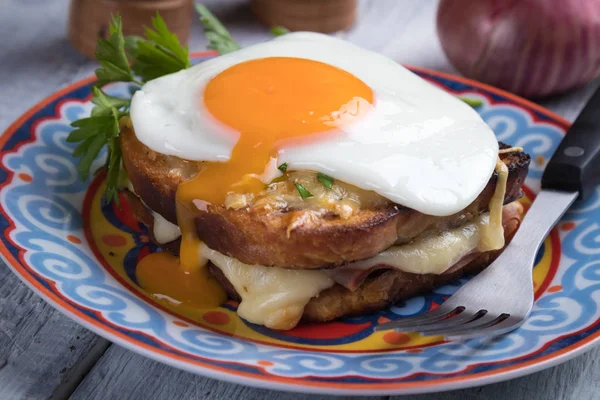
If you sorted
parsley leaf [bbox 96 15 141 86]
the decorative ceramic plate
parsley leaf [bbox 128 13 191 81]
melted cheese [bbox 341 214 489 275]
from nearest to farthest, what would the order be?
the decorative ceramic plate
melted cheese [bbox 341 214 489 275]
parsley leaf [bbox 96 15 141 86]
parsley leaf [bbox 128 13 191 81]

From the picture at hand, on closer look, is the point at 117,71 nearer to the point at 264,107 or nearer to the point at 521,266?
the point at 264,107

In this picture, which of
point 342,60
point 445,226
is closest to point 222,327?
point 445,226

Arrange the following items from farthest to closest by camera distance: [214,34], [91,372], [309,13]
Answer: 1. [309,13]
2. [214,34]
3. [91,372]

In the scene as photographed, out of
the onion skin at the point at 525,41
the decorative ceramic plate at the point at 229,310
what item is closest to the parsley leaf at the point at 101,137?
the decorative ceramic plate at the point at 229,310

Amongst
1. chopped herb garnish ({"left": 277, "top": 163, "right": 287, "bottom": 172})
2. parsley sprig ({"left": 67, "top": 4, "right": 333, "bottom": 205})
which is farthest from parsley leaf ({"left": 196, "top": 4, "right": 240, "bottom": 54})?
chopped herb garnish ({"left": 277, "top": 163, "right": 287, "bottom": 172})

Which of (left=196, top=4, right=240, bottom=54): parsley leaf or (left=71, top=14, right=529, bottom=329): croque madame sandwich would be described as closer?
(left=71, top=14, right=529, bottom=329): croque madame sandwich

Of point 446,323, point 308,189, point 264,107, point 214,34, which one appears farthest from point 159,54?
point 446,323

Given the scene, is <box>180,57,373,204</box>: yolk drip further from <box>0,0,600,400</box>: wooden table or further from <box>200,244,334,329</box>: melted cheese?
<box>0,0,600,400</box>: wooden table
